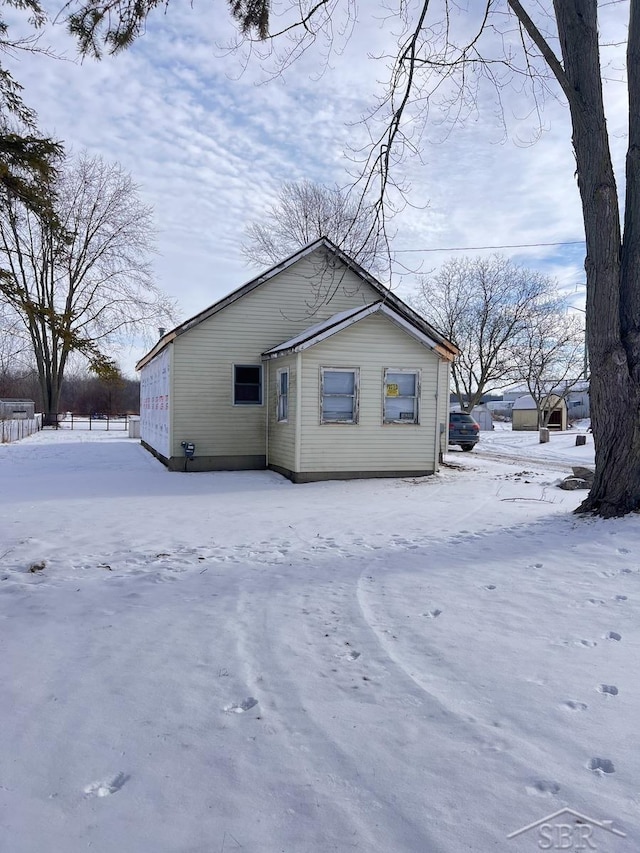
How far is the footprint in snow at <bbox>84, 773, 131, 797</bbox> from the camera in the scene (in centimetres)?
235

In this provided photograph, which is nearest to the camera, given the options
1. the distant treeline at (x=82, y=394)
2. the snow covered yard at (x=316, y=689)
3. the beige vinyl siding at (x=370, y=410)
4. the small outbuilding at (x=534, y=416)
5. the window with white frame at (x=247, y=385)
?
the snow covered yard at (x=316, y=689)

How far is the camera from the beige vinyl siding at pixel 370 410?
1254 cm

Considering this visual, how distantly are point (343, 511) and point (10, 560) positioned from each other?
4.77 meters

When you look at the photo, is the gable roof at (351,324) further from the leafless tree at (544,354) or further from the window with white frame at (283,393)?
the leafless tree at (544,354)

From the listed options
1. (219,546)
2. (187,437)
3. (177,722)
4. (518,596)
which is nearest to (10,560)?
(219,546)

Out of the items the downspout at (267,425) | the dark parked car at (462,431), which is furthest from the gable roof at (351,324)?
the dark parked car at (462,431)

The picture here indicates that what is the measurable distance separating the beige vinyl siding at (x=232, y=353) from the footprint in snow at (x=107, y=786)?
A: 39.4ft

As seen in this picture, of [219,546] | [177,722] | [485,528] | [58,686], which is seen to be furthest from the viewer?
[485,528]

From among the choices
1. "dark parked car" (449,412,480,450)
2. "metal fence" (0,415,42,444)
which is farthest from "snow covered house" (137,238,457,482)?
Answer: "metal fence" (0,415,42,444)

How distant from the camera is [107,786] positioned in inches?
94.1

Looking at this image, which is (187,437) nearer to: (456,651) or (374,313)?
(374,313)

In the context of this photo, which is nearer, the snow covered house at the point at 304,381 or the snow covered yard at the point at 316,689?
the snow covered yard at the point at 316,689

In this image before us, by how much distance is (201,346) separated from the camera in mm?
14125

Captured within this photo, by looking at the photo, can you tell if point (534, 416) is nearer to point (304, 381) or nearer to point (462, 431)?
point (462, 431)
